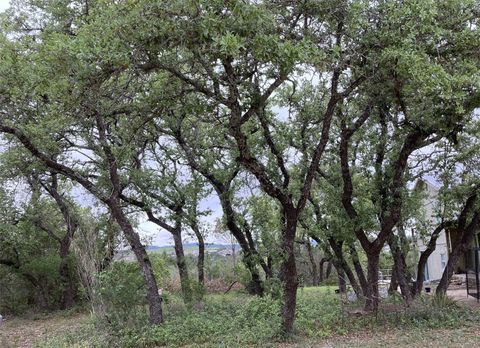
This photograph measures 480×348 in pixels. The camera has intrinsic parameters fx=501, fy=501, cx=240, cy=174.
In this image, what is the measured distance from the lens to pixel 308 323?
10219mm

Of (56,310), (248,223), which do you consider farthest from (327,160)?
(56,310)

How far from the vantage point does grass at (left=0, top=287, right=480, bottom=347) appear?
29.0 ft

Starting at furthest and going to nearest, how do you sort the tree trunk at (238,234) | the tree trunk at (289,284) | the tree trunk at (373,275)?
the tree trunk at (238,234), the tree trunk at (373,275), the tree trunk at (289,284)

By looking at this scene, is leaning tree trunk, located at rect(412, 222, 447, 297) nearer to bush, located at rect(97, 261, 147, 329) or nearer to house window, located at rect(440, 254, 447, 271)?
bush, located at rect(97, 261, 147, 329)

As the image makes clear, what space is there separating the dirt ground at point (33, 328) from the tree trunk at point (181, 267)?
2.94 metres

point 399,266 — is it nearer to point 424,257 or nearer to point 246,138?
point 424,257

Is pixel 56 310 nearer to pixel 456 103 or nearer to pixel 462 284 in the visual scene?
pixel 462 284

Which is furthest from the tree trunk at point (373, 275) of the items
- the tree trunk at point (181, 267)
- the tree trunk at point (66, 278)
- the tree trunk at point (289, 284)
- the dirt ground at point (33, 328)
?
the tree trunk at point (66, 278)

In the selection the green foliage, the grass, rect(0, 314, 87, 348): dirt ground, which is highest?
the green foliage

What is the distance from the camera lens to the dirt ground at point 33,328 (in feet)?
38.8

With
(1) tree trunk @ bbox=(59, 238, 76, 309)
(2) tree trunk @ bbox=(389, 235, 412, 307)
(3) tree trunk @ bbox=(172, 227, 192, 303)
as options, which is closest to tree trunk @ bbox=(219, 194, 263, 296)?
(3) tree trunk @ bbox=(172, 227, 192, 303)

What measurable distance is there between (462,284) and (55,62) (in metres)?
17.4

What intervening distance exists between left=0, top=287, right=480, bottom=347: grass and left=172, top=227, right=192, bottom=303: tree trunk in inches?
74.1

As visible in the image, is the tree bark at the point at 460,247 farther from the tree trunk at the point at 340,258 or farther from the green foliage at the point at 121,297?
the green foliage at the point at 121,297
